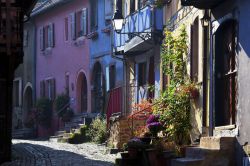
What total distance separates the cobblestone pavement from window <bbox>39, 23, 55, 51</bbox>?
40.4 feet

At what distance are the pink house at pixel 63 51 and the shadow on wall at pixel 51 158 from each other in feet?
30.1

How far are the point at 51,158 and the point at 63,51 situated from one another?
1536 cm

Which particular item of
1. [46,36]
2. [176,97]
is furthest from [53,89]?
[176,97]

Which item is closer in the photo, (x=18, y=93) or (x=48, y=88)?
(x=48, y=88)

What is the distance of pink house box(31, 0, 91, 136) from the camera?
32219mm

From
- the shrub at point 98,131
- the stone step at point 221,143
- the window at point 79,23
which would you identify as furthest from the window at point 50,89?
the stone step at point 221,143

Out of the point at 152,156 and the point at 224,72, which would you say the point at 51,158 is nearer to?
the point at 152,156

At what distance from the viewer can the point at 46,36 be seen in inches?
1465

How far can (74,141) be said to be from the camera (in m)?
27.1

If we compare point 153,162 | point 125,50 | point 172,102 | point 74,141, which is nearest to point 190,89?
point 172,102

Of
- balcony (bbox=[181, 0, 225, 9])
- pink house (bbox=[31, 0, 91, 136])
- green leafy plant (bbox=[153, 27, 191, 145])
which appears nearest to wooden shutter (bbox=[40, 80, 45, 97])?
pink house (bbox=[31, 0, 91, 136])

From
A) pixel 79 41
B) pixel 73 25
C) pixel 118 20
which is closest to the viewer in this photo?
pixel 118 20

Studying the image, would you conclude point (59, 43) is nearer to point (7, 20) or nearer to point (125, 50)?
point (125, 50)

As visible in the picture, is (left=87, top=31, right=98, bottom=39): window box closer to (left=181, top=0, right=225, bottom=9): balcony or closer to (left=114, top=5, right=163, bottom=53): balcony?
(left=114, top=5, right=163, bottom=53): balcony
